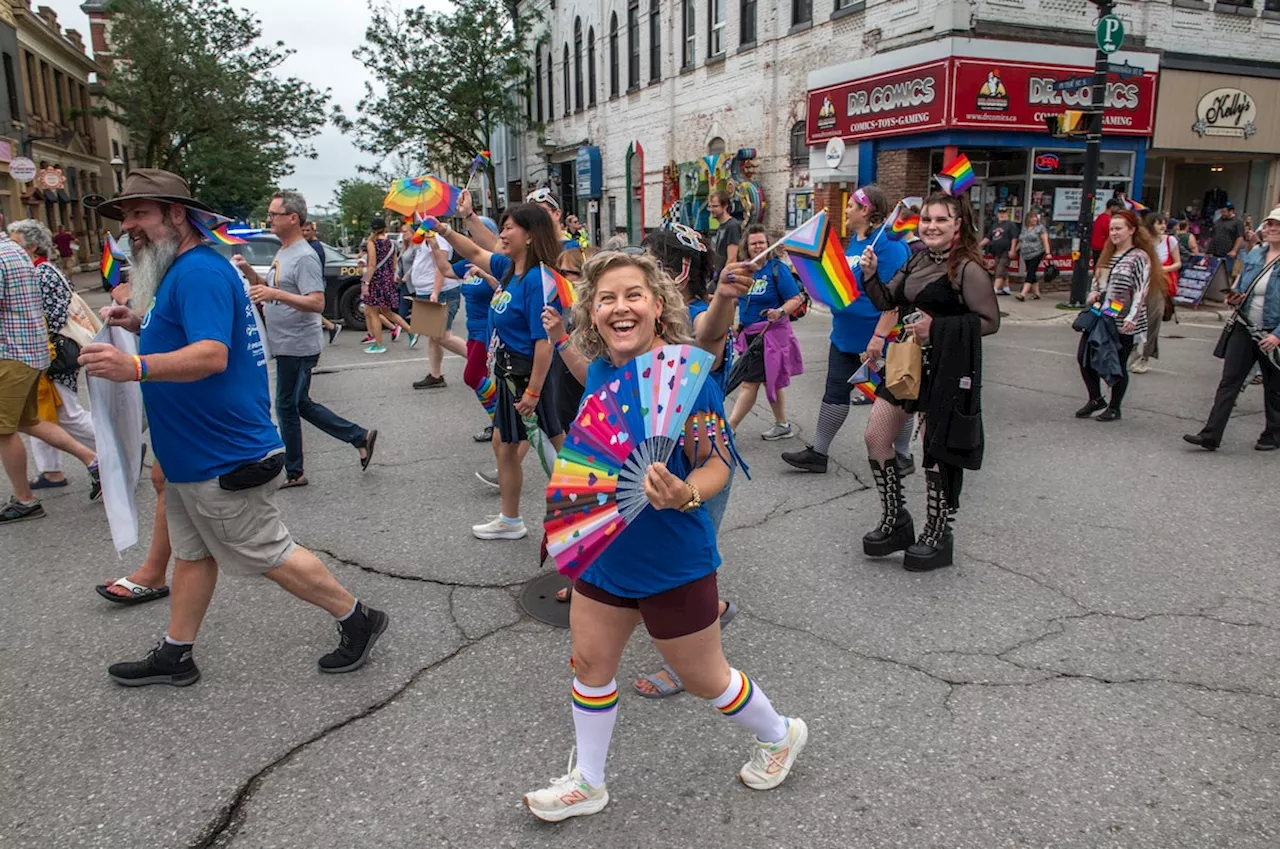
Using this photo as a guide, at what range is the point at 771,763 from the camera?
2617 millimetres

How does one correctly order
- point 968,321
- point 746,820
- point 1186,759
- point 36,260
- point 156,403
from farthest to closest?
point 36,260 → point 968,321 → point 156,403 → point 1186,759 → point 746,820

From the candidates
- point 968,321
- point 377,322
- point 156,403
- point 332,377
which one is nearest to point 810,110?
point 377,322

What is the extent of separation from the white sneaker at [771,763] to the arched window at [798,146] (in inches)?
733

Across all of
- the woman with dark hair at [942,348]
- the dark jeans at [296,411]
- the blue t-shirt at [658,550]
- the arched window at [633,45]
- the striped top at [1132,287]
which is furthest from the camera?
the arched window at [633,45]

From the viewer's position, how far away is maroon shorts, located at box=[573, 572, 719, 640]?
91.4 inches

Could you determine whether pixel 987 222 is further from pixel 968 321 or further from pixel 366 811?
pixel 366 811

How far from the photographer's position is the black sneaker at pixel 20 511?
5.20m

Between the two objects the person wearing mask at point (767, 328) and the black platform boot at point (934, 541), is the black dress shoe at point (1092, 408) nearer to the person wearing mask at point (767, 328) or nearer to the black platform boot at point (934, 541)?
the person wearing mask at point (767, 328)

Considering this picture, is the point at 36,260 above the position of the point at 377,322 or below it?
above

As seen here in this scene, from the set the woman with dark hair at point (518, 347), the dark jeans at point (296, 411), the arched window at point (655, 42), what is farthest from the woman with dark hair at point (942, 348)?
the arched window at point (655, 42)

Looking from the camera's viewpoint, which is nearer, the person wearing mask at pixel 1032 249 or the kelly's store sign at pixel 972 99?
the kelly's store sign at pixel 972 99

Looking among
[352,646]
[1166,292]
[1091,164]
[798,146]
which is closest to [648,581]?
[352,646]

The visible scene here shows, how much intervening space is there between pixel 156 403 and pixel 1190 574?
14.7 ft

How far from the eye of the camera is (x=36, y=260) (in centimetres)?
525
